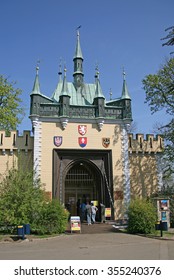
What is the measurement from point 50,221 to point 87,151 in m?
8.11

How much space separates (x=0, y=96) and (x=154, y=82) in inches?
583

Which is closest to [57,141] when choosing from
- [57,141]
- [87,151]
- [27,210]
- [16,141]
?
[57,141]

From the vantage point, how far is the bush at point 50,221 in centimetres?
1620

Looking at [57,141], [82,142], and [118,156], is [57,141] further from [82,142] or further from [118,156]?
[118,156]

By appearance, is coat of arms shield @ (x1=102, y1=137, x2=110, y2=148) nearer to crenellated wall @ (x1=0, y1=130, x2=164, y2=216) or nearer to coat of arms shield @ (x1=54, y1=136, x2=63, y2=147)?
crenellated wall @ (x1=0, y1=130, x2=164, y2=216)

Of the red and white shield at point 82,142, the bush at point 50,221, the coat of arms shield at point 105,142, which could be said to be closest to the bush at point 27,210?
the bush at point 50,221

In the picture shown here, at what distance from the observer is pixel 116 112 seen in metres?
24.7

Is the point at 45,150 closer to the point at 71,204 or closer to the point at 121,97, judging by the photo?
the point at 71,204

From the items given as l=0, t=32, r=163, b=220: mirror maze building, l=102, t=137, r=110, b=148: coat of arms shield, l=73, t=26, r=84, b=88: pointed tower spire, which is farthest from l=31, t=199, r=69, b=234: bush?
l=73, t=26, r=84, b=88: pointed tower spire

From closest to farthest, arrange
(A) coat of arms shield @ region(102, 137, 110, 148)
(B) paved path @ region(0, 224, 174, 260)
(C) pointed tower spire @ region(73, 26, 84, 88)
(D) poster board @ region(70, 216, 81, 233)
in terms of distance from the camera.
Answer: (B) paved path @ region(0, 224, 174, 260), (D) poster board @ region(70, 216, 81, 233), (A) coat of arms shield @ region(102, 137, 110, 148), (C) pointed tower spire @ region(73, 26, 84, 88)

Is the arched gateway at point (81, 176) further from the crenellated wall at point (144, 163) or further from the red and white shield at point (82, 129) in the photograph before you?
the crenellated wall at point (144, 163)

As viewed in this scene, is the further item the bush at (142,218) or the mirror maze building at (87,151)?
the mirror maze building at (87,151)

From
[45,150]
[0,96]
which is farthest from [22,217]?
[0,96]

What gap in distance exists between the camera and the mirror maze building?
2244 centimetres
